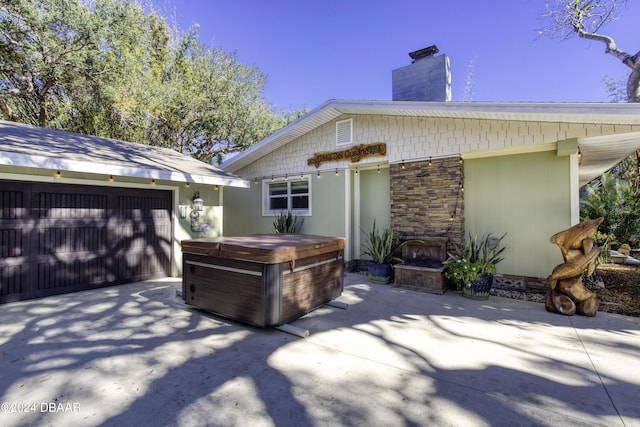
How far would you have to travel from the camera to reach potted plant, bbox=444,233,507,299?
192 inches

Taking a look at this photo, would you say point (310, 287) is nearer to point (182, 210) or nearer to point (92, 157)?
point (182, 210)

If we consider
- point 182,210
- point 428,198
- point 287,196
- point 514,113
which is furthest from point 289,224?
point 514,113

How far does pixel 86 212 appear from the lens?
17.1 feet

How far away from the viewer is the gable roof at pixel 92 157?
169 inches

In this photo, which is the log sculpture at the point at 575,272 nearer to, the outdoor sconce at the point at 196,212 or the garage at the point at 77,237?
the outdoor sconce at the point at 196,212

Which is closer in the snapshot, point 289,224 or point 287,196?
point 289,224

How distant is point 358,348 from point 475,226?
13.8ft

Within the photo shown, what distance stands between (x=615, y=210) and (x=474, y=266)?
21.3ft

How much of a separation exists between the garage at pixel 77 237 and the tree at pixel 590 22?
13.2m

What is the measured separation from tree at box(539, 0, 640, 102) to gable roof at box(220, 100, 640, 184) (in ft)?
14.6

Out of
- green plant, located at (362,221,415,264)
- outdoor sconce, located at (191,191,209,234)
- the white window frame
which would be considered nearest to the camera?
green plant, located at (362,221,415,264)

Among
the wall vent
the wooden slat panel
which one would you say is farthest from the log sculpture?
the wall vent

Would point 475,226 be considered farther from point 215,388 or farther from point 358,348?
point 215,388

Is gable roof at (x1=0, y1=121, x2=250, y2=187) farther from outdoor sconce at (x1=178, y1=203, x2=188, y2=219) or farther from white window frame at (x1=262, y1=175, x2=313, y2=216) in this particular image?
white window frame at (x1=262, y1=175, x2=313, y2=216)
